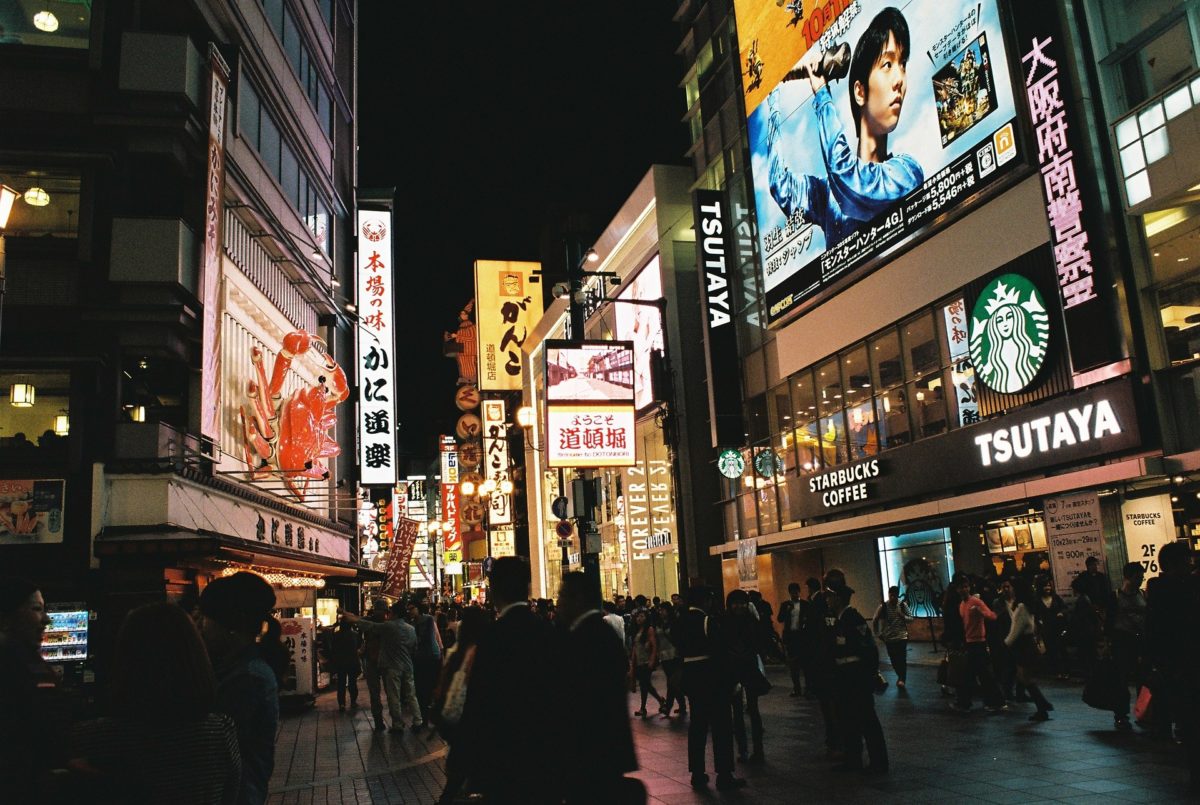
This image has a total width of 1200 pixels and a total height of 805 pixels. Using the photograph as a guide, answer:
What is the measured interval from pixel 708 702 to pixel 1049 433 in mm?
10531

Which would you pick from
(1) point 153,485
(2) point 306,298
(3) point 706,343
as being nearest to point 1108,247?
(3) point 706,343

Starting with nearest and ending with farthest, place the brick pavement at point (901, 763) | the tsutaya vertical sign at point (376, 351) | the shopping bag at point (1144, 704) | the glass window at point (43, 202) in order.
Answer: the brick pavement at point (901, 763) < the shopping bag at point (1144, 704) < the glass window at point (43, 202) < the tsutaya vertical sign at point (376, 351)

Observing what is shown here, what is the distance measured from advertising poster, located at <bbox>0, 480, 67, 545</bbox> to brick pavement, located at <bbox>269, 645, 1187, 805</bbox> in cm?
587

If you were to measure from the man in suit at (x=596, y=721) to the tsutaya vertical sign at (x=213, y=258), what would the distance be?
635 inches

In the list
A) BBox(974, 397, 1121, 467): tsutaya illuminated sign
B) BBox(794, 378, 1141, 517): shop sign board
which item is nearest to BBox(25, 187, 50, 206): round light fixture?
BBox(794, 378, 1141, 517): shop sign board

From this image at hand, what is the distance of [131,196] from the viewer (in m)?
19.6

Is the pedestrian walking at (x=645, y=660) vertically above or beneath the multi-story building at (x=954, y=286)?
beneath

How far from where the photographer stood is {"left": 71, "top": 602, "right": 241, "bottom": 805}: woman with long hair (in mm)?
3002

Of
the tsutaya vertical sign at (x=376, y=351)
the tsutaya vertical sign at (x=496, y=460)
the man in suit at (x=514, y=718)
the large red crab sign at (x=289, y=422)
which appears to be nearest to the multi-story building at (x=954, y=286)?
the large red crab sign at (x=289, y=422)

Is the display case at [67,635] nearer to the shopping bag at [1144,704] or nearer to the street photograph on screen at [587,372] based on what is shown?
the street photograph on screen at [587,372]

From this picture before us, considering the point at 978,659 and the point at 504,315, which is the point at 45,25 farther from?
the point at 504,315

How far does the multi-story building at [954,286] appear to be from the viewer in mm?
15664

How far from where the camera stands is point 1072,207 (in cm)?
1590

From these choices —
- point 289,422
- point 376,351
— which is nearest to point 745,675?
point 289,422
